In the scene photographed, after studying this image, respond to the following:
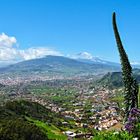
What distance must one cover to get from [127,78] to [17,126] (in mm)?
92456

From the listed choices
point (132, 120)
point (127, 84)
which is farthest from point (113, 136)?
point (127, 84)

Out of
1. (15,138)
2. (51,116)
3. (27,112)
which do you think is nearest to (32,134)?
(15,138)

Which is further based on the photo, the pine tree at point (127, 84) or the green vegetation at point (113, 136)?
the pine tree at point (127, 84)

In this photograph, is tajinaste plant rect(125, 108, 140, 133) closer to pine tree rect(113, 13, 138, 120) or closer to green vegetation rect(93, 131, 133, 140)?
green vegetation rect(93, 131, 133, 140)

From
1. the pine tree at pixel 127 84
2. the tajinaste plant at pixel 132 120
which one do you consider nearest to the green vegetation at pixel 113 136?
the tajinaste plant at pixel 132 120

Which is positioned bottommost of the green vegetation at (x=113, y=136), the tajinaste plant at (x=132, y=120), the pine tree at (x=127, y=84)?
the green vegetation at (x=113, y=136)

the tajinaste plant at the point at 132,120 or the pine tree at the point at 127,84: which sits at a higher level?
the pine tree at the point at 127,84

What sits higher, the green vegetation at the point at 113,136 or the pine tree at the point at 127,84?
the pine tree at the point at 127,84

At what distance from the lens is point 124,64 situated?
19.1 metres

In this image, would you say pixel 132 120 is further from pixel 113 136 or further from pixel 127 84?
pixel 127 84

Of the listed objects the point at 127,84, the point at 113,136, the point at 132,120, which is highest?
the point at 127,84

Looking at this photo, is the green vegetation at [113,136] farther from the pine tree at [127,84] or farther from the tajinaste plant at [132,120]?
the pine tree at [127,84]

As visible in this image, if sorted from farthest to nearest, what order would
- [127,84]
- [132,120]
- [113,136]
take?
[127,84] < [113,136] < [132,120]

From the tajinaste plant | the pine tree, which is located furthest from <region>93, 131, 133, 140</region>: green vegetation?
the pine tree
